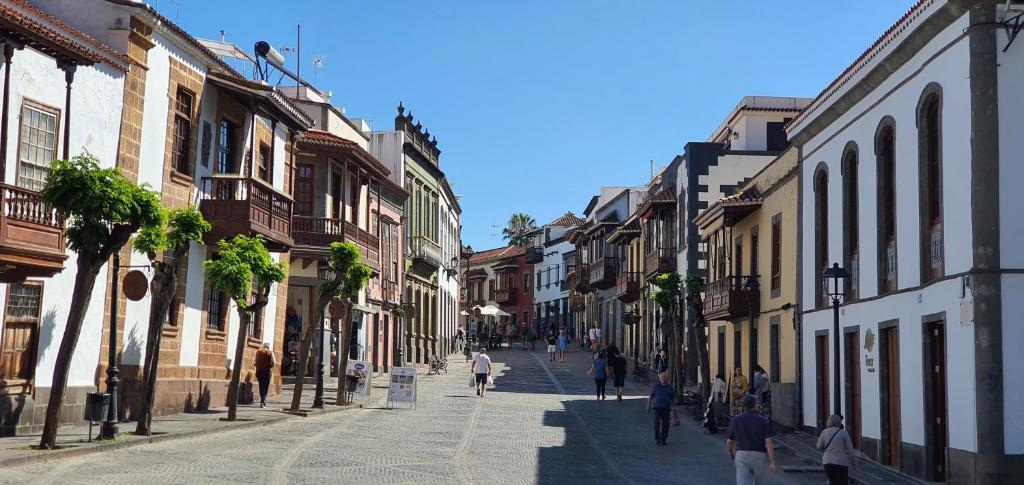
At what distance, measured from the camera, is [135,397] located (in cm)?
2389

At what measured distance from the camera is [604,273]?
63312 mm

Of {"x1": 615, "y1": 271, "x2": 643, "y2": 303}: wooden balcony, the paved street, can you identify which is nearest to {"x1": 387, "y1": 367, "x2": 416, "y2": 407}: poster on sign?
the paved street

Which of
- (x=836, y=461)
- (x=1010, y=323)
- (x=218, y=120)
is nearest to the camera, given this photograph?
(x=836, y=461)

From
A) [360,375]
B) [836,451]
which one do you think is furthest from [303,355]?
[836,451]

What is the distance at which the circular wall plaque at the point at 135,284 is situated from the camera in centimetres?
1961

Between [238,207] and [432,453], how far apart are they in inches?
365

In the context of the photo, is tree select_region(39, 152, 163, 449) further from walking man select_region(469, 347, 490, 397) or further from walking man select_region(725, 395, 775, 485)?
walking man select_region(469, 347, 490, 397)

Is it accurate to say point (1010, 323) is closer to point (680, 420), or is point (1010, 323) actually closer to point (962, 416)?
point (962, 416)

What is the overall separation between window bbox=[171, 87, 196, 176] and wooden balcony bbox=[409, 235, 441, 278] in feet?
89.6

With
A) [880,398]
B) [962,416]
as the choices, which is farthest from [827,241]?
[962,416]

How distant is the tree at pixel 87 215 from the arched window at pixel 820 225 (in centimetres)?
1389

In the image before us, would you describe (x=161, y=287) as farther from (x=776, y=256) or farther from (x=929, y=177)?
(x=776, y=256)

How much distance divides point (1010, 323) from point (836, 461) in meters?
3.33

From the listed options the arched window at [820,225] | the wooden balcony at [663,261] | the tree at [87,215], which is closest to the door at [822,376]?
the arched window at [820,225]
